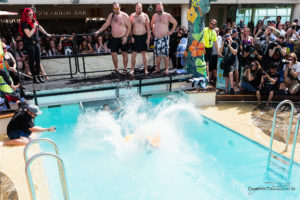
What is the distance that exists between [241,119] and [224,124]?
24.2 inches

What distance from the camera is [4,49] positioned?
7.03 metres

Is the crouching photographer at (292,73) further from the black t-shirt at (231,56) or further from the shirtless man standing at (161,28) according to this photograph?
the shirtless man standing at (161,28)

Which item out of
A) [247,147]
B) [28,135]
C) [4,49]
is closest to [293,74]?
[247,147]

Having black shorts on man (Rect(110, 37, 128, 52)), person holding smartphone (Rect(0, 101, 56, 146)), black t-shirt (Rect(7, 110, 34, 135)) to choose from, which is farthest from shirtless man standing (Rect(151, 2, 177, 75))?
black t-shirt (Rect(7, 110, 34, 135))

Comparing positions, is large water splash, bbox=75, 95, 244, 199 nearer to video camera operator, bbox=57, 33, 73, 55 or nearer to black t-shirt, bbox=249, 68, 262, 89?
black t-shirt, bbox=249, 68, 262, 89

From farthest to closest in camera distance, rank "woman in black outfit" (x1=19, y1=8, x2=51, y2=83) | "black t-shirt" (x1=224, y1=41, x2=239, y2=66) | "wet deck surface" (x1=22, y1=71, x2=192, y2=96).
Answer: "black t-shirt" (x1=224, y1=41, x2=239, y2=66)
"wet deck surface" (x1=22, y1=71, x2=192, y2=96)
"woman in black outfit" (x1=19, y1=8, x2=51, y2=83)

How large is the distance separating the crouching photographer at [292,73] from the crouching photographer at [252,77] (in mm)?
855

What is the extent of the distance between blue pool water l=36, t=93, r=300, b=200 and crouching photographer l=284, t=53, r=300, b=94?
123 inches

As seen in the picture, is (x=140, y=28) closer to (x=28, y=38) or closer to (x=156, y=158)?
(x=28, y=38)

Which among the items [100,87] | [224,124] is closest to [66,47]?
[100,87]

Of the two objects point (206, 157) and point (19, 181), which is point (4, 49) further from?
point (206, 157)

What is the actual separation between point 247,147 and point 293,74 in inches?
141

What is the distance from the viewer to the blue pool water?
4.28m

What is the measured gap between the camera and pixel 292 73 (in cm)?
749
